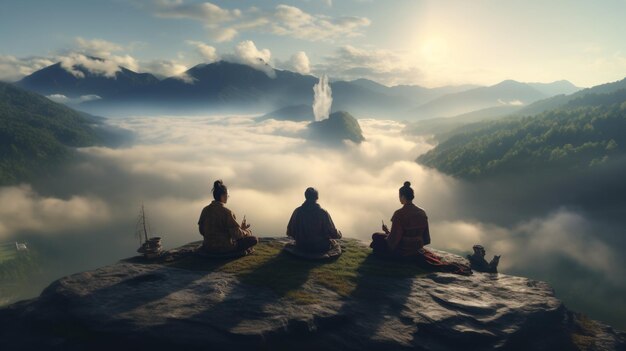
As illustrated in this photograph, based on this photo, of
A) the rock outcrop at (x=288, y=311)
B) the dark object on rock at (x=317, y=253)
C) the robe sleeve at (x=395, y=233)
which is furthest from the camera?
the robe sleeve at (x=395, y=233)

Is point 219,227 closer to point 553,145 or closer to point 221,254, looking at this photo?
point 221,254

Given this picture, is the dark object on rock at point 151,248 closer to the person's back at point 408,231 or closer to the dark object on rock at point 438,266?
the person's back at point 408,231

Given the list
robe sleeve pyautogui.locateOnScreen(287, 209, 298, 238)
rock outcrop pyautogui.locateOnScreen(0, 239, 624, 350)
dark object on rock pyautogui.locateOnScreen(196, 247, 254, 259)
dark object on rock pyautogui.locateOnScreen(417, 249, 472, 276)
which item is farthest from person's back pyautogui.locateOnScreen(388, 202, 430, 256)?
dark object on rock pyautogui.locateOnScreen(196, 247, 254, 259)

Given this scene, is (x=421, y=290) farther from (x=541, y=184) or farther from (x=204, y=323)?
(x=541, y=184)

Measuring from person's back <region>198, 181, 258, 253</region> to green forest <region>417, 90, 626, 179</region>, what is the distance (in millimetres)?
138741

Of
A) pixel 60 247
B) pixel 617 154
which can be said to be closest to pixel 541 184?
pixel 617 154

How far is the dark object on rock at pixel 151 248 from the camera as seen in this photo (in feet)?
38.8

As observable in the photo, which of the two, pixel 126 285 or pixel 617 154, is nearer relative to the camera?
pixel 126 285

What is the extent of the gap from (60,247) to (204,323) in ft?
731

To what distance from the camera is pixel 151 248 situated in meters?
11.9

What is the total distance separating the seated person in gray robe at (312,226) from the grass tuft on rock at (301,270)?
1.95 ft

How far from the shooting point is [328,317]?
27.7 ft

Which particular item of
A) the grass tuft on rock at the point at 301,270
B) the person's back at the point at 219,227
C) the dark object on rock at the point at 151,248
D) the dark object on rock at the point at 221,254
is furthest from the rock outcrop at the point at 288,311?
the person's back at the point at 219,227

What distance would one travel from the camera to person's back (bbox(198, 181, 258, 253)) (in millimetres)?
11367
